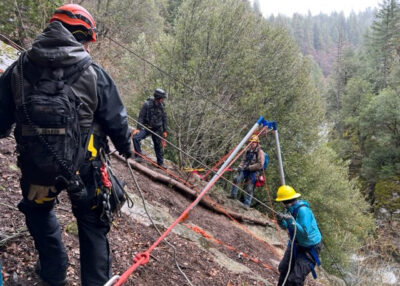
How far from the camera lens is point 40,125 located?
215cm

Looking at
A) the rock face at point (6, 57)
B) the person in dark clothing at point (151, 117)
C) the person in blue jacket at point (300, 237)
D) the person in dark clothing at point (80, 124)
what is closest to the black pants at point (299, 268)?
the person in blue jacket at point (300, 237)

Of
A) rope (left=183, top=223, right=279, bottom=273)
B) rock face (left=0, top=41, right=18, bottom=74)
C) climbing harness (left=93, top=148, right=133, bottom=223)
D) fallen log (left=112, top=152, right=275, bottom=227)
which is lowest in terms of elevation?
fallen log (left=112, top=152, right=275, bottom=227)

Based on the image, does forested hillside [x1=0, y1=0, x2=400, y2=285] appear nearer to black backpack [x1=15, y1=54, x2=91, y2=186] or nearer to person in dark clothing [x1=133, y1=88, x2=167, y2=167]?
person in dark clothing [x1=133, y1=88, x2=167, y2=167]

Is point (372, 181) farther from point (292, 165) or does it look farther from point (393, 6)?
point (393, 6)

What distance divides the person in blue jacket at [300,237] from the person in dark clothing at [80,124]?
3.12 m

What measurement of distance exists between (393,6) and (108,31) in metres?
41.5

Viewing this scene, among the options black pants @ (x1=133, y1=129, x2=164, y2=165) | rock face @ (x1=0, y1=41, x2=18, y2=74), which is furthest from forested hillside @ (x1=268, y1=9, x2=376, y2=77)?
rock face @ (x1=0, y1=41, x2=18, y2=74)

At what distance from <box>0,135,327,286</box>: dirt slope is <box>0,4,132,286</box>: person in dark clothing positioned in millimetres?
462

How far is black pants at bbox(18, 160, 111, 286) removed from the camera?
8.66 feet

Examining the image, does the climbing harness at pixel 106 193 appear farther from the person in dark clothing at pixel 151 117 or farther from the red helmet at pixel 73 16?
the person in dark clothing at pixel 151 117

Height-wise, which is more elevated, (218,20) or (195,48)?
(218,20)

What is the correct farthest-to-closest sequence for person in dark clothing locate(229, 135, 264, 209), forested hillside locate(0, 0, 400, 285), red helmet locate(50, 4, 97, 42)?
forested hillside locate(0, 0, 400, 285) < person in dark clothing locate(229, 135, 264, 209) < red helmet locate(50, 4, 97, 42)

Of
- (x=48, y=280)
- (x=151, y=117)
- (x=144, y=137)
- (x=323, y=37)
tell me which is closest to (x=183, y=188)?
(x=144, y=137)

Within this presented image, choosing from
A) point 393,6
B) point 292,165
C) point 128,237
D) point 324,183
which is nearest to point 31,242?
point 128,237
